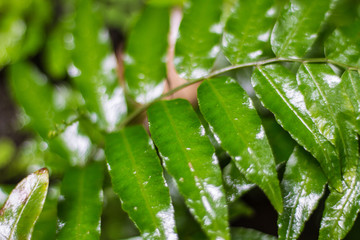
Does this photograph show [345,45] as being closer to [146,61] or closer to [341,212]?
[341,212]

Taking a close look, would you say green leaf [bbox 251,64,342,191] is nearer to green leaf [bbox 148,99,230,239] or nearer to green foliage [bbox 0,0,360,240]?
green foliage [bbox 0,0,360,240]

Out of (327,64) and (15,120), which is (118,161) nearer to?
(327,64)

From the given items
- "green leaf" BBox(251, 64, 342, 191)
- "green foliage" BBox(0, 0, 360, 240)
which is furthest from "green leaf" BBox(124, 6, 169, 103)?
"green leaf" BBox(251, 64, 342, 191)

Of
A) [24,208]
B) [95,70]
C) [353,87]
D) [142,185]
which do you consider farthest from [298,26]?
[24,208]

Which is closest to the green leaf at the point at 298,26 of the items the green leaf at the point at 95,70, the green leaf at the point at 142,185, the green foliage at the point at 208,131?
the green foliage at the point at 208,131

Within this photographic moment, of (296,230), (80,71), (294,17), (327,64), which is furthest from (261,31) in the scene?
(80,71)

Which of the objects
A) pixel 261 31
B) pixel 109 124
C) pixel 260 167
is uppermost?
pixel 261 31

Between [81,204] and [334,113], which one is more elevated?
[334,113]
